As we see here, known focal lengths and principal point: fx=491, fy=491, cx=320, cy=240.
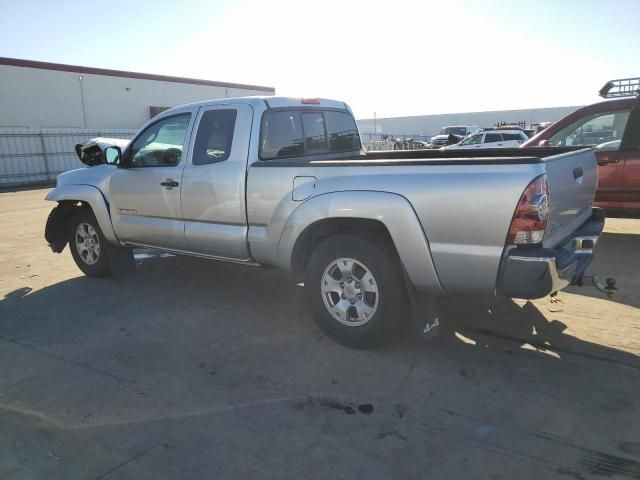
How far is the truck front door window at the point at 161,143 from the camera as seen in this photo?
4.88m

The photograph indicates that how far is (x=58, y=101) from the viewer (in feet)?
87.7

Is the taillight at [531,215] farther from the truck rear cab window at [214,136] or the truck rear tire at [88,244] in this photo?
the truck rear tire at [88,244]

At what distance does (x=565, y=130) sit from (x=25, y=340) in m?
7.15

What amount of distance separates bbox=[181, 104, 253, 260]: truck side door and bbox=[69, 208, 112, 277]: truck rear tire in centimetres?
165

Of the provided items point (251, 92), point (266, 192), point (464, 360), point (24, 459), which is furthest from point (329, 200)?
point (251, 92)

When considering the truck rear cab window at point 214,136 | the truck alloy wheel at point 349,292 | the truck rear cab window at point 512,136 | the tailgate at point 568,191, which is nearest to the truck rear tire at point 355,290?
the truck alloy wheel at point 349,292

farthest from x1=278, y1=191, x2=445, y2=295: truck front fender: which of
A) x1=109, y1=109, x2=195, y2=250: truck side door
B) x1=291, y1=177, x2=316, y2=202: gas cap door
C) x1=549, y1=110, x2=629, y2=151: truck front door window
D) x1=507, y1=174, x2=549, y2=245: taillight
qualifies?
x1=549, y1=110, x2=629, y2=151: truck front door window

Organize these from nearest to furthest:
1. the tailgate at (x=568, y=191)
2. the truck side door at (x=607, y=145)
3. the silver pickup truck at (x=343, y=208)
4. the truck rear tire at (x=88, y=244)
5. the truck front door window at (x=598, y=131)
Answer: the silver pickup truck at (x=343, y=208)
the tailgate at (x=568, y=191)
the truck rear tire at (x=88, y=244)
the truck side door at (x=607, y=145)
the truck front door window at (x=598, y=131)

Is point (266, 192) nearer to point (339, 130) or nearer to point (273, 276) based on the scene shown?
point (339, 130)

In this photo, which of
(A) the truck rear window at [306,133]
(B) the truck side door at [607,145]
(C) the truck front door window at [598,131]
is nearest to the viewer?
(A) the truck rear window at [306,133]

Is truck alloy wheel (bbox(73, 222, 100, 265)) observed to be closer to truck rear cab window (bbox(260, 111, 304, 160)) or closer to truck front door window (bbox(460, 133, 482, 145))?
truck rear cab window (bbox(260, 111, 304, 160))

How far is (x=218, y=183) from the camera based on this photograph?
4418 mm

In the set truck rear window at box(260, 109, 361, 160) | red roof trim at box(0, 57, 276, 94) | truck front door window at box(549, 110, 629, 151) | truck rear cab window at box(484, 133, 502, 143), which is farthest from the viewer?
red roof trim at box(0, 57, 276, 94)

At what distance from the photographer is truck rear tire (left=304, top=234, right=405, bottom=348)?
3.58 meters
